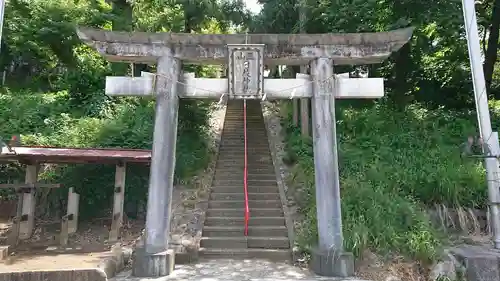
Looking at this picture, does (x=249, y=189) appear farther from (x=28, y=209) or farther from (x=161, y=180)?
(x=28, y=209)

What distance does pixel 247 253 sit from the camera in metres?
8.27

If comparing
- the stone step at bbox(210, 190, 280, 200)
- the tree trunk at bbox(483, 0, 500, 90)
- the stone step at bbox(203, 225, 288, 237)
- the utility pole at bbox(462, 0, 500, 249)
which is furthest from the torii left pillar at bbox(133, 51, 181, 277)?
the tree trunk at bbox(483, 0, 500, 90)

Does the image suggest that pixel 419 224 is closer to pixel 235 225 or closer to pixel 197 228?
pixel 235 225

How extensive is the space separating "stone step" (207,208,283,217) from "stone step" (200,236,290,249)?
3.27 feet

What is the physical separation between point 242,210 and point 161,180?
3097 mm

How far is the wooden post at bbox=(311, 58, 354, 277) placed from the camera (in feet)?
22.7

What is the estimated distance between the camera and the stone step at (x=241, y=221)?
30.2ft

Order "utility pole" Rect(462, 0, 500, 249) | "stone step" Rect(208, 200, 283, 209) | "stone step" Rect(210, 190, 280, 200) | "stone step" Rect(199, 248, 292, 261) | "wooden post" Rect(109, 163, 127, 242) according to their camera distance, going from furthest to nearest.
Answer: "stone step" Rect(210, 190, 280, 200)
"stone step" Rect(208, 200, 283, 209)
"wooden post" Rect(109, 163, 127, 242)
"stone step" Rect(199, 248, 292, 261)
"utility pole" Rect(462, 0, 500, 249)

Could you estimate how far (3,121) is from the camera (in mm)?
13234

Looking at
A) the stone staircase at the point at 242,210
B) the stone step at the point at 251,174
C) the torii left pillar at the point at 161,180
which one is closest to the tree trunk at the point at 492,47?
the stone staircase at the point at 242,210

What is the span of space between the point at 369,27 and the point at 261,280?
30.2 feet

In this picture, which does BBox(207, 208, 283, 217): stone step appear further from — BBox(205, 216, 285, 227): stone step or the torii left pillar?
the torii left pillar

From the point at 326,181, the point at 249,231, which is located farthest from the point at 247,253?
the point at 326,181

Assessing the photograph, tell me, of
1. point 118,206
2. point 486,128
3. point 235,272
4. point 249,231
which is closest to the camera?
point 235,272
